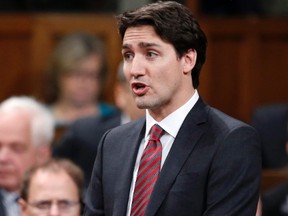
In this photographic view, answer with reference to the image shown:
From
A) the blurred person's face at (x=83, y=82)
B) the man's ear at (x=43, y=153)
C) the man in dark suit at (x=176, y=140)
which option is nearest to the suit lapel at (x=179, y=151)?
the man in dark suit at (x=176, y=140)

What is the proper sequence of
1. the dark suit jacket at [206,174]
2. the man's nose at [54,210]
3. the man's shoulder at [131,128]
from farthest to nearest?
the man's nose at [54,210] → the man's shoulder at [131,128] → the dark suit jacket at [206,174]

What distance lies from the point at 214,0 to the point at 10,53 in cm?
136

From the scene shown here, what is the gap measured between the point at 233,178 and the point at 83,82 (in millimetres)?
3282

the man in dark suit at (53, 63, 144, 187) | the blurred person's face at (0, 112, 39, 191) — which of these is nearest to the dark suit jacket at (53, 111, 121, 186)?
the man in dark suit at (53, 63, 144, 187)

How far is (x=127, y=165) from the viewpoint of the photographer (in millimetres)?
2791

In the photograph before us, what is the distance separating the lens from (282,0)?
6262 millimetres

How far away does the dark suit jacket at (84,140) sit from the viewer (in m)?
5.12

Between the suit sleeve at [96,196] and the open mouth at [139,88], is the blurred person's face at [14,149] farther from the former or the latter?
→ the open mouth at [139,88]

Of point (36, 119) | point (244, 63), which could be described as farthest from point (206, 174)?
point (244, 63)

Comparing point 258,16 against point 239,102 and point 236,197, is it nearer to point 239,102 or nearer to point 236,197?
point 239,102

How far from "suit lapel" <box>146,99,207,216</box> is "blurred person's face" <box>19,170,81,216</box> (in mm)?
1116

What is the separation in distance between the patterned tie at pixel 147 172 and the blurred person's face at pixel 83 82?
3097mm

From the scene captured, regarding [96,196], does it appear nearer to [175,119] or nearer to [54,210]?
[175,119]

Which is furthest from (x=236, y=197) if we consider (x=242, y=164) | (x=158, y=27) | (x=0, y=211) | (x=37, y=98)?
(x=37, y=98)
